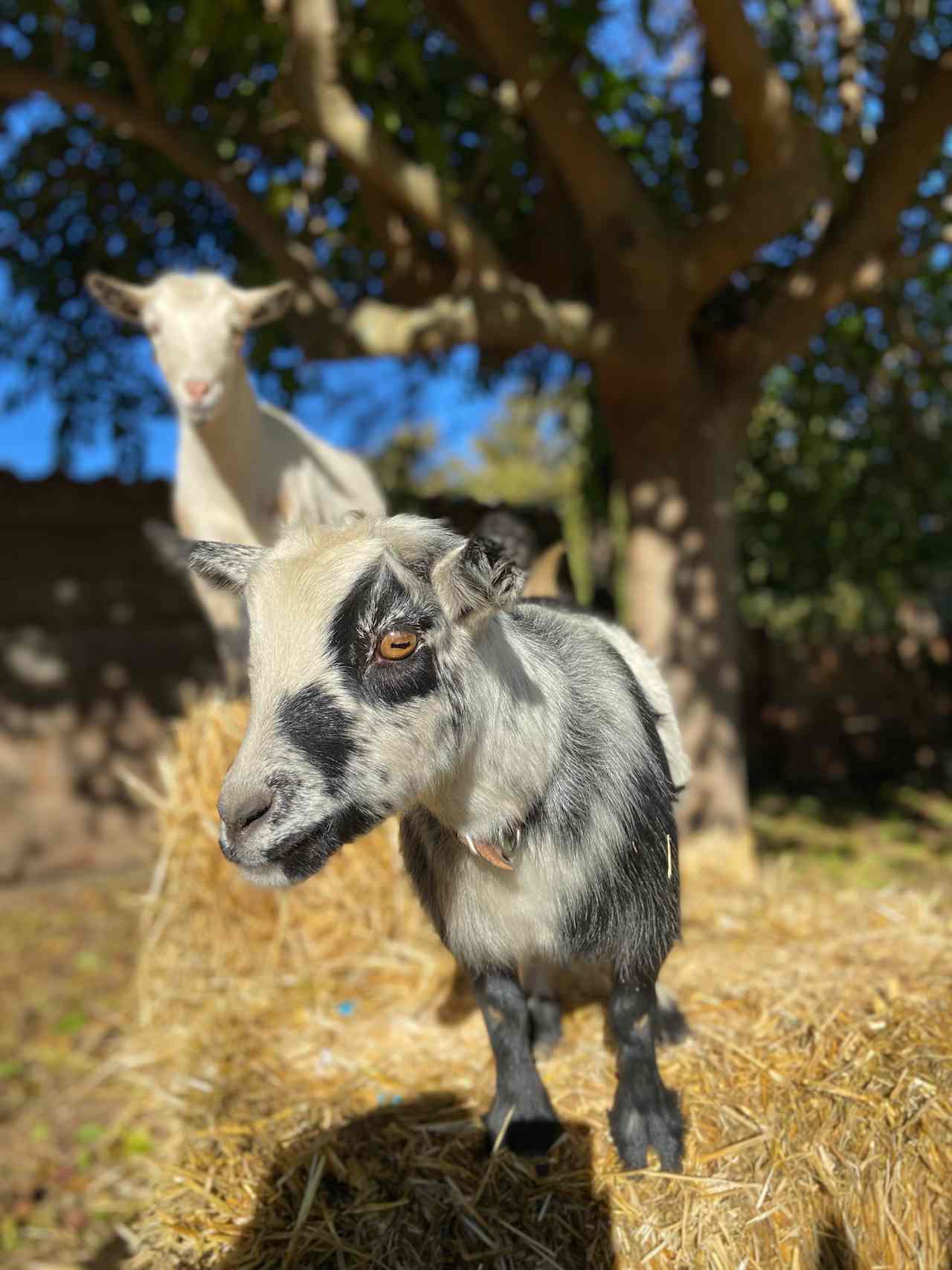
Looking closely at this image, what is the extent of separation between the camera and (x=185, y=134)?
5148 mm

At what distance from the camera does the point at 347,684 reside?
184 centimetres

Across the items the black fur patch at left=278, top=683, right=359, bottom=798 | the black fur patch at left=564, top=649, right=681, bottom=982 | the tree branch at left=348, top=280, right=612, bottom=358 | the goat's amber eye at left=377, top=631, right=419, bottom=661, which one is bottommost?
the black fur patch at left=564, top=649, right=681, bottom=982

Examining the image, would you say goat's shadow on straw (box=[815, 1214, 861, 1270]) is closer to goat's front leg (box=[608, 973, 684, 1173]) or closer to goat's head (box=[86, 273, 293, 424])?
goat's front leg (box=[608, 973, 684, 1173])

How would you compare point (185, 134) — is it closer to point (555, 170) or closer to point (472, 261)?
point (472, 261)

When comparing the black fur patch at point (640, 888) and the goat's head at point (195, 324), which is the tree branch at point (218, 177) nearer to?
the goat's head at point (195, 324)

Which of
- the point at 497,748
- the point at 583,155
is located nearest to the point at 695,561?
the point at 583,155

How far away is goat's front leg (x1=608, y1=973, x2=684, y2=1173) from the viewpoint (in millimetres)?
2443

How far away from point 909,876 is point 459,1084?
482cm

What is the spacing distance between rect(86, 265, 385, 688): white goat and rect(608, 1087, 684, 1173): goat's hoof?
1.95 metres

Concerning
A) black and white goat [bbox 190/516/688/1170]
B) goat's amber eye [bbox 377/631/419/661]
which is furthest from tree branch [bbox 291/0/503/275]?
goat's amber eye [bbox 377/631/419/661]

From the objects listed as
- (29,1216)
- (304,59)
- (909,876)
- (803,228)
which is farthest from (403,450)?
(29,1216)

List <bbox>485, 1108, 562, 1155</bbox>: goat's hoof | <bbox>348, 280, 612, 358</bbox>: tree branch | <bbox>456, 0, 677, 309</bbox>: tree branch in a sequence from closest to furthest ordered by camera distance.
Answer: <bbox>485, 1108, 562, 1155</bbox>: goat's hoof < <bbox>456, 0, 677, 309</bbox>: tree branch < <bbox>348, 280, 612, 358</bbox>: tree branch

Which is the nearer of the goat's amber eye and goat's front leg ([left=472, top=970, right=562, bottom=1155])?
the goat's amber eye

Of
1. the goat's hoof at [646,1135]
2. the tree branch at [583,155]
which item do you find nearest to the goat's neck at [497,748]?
the goat's hoof at [646,1135]
